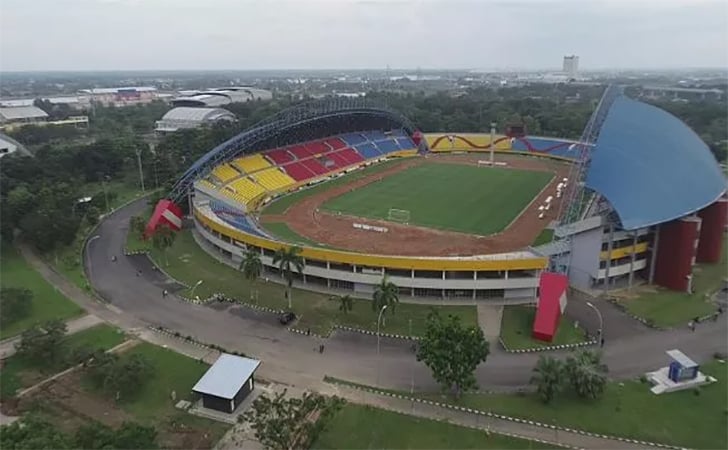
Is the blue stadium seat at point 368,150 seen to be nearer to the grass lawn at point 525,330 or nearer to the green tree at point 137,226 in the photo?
the green tree at point 137,226

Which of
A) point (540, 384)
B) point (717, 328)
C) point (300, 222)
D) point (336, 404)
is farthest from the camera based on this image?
point (300, 222)

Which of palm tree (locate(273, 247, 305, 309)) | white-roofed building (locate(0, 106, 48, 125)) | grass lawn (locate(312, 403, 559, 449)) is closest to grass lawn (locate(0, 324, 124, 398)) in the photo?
palm tree (locate(273, 247, 305, 309))

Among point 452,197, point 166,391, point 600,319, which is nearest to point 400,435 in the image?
point 166,391

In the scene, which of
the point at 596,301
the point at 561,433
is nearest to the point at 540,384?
the point at 561,433

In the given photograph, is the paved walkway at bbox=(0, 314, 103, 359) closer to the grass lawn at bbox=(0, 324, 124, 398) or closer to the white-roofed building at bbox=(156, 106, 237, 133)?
the grass lawn at bbox=(0, 324, 124, 398)

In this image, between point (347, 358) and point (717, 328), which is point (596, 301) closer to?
point (717, 328)

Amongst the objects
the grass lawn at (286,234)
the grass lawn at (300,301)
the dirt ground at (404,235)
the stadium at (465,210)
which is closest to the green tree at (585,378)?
the grass lawn at (300,301)
